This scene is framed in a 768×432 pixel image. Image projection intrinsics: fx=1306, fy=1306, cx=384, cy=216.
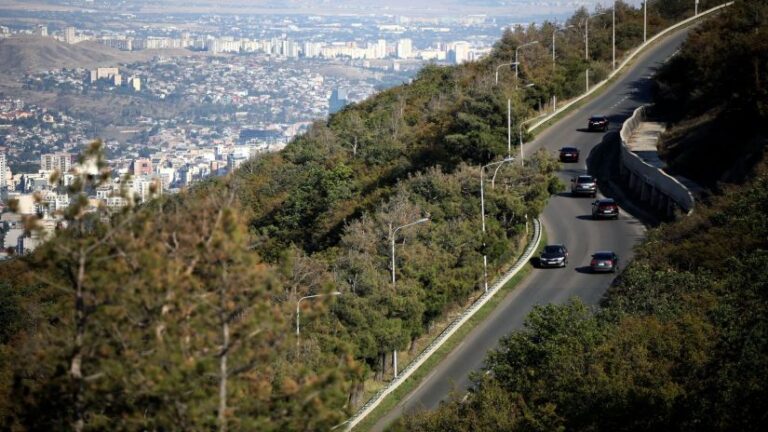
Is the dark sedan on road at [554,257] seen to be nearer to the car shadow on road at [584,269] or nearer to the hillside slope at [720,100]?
the car shadow on road at [584,269]

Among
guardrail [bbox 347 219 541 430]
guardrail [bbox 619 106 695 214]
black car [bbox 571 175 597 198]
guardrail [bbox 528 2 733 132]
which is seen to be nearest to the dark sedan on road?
guardrail [bbox 347 219 541 430]

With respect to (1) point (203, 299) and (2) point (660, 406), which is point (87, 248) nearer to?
(1) point (203, 299)

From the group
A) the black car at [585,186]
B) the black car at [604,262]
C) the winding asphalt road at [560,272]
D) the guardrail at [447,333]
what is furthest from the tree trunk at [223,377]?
the black car at [585,186]

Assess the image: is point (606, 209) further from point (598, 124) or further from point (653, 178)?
point (598, 124)

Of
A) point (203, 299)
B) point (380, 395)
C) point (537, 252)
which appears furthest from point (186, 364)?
point (537, 252)

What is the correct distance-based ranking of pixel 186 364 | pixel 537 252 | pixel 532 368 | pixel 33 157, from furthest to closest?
pixel 33 157
pixel 537 252
pixel 532 368
pixel 186 364

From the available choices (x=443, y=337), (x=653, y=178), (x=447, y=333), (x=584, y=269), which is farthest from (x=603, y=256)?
(x=653, y=178)

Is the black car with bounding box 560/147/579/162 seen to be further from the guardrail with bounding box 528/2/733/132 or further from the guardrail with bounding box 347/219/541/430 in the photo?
the guardrail with bounding box 347/219/541/430
